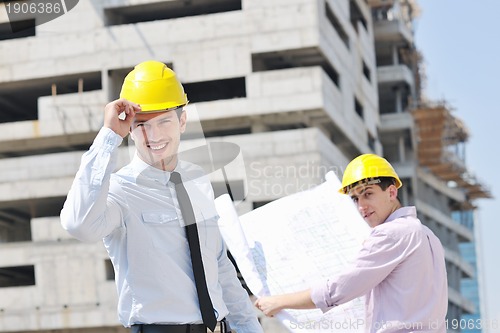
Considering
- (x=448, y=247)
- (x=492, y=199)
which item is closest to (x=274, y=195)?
(x=448, y=247)

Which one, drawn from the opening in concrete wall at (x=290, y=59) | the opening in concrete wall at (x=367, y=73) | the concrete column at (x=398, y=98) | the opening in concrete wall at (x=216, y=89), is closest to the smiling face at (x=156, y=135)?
the opening in concrete wall at (x=290, y=59)

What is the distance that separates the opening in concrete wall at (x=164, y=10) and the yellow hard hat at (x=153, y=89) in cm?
3166

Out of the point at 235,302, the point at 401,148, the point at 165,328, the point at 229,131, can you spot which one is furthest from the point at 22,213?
the point at 165,328

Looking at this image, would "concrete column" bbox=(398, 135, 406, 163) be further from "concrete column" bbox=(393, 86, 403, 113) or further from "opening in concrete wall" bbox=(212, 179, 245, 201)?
"opening in concrete wall" bbox=(212, 179, 245, 201)

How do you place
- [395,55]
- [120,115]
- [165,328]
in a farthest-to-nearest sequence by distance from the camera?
[395,55] → [165,328] → [120,115]

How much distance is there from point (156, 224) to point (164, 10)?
1310 inches

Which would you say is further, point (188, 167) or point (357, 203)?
Answer: point (357, 203)

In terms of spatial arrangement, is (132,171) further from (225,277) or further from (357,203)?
(357,203)

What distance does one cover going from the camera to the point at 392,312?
14.6 ft

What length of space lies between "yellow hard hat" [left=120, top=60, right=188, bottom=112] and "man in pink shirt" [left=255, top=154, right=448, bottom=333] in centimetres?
112

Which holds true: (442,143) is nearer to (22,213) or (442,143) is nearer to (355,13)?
(355,13)

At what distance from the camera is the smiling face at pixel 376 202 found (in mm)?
4707

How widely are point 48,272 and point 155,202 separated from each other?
29.3 metres

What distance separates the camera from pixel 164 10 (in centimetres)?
3662
